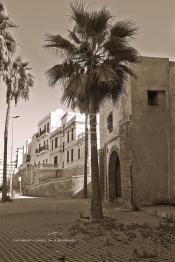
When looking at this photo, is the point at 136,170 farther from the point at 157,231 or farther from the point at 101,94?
the point at 157,231

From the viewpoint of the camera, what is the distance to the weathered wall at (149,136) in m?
16.3

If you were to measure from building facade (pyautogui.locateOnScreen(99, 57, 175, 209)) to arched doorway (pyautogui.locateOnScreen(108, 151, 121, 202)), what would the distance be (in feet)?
11.6

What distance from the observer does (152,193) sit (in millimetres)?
16312

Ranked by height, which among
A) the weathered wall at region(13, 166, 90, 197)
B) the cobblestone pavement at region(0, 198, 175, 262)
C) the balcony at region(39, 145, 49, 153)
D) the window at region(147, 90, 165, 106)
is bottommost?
the cobblestone pavement at region(0, 198, 175, 262)

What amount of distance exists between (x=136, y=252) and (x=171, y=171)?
10421 mm

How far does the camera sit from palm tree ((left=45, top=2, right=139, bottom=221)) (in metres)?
11.9

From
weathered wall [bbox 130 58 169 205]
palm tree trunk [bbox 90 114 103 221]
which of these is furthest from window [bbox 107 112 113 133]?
palm tree trunk [bbox 90 114 103 221]

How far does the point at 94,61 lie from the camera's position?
12500 millimetres

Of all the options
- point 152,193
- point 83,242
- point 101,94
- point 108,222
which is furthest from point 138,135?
point 83,242

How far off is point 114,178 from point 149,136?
5.11m

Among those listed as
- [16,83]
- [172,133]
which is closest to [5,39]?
[16,83]

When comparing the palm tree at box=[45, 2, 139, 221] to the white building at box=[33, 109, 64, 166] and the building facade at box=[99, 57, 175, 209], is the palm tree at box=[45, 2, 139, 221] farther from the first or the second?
the white building at box=[33, 109, 64, 166]

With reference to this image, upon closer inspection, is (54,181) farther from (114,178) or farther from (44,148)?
(44,148)

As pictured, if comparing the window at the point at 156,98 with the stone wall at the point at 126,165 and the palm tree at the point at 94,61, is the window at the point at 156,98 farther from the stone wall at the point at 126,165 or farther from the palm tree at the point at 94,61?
the palm tree at the point at 94,61
